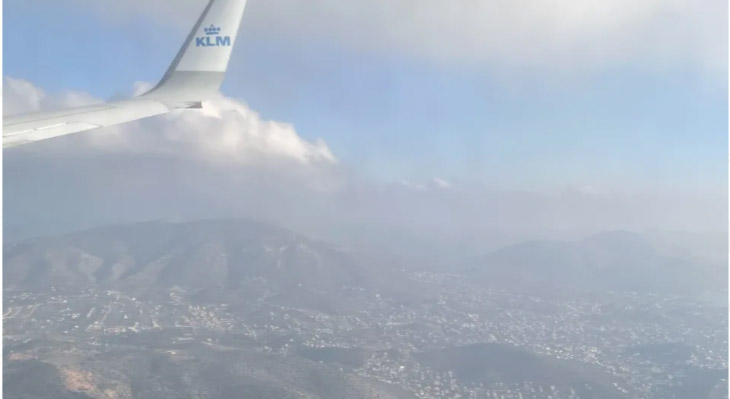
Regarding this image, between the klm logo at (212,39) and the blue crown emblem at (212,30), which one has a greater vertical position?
the blue crown emblem at (212,30)

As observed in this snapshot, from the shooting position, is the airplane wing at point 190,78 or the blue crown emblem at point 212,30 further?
the blue crown emblem at point 212,30

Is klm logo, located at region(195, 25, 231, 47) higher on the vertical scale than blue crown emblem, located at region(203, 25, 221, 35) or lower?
lower

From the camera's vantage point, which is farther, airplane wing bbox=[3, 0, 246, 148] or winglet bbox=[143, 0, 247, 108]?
winglet bbox=[143, 0, 247, 108]

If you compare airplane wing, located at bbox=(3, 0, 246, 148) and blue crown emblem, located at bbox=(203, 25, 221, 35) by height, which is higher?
blue crown emblem, located at bbox=(203, 25, 221, 35)

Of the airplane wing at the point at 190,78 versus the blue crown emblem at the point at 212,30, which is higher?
the blue crown emblem at the point at 212,30

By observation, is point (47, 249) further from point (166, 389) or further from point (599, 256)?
point (599, 256)

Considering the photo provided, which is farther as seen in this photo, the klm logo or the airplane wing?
the klm logo

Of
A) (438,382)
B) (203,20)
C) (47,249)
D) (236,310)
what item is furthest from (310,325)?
(47,249)
